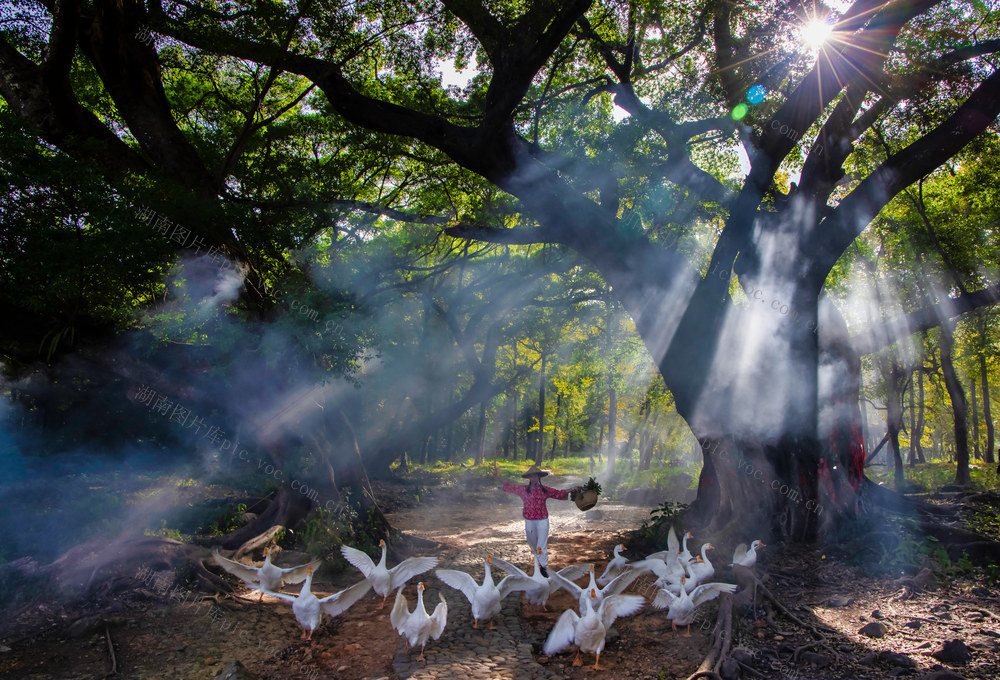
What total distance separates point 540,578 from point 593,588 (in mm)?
1022

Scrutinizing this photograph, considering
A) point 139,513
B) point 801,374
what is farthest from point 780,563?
point 139,513

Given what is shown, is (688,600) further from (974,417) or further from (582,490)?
(974,417)

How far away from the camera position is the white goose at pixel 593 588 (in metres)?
6.01

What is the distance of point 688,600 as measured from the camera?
6191 mm

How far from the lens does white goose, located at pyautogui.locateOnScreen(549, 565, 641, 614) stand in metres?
6.01

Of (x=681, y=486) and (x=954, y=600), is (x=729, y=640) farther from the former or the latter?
(x=681, y=486)

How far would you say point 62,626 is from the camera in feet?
20.5

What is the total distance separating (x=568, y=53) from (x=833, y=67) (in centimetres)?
494

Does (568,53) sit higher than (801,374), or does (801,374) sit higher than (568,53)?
(568,53)

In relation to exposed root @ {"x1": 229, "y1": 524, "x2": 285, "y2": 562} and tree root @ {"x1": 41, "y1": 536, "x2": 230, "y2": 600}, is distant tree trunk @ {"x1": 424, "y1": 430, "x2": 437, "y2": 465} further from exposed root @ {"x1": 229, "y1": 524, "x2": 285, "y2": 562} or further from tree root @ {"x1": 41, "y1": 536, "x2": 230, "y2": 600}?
tree root @ {"x1": 41, "y1": 536, "x2": 230, "y2": 600}

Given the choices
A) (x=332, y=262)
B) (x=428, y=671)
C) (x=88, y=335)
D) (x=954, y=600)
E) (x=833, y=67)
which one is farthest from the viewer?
(x=332, y=262)

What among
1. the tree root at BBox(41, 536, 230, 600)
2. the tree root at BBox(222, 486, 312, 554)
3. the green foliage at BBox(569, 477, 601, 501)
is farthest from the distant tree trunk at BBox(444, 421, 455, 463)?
the tree root at BBox(41, 536, 230, 600)

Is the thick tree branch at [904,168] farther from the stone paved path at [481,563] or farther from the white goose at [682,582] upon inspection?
the stone paved path at [481,563]

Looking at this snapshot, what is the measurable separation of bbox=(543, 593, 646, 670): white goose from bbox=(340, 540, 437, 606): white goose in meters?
1.85
